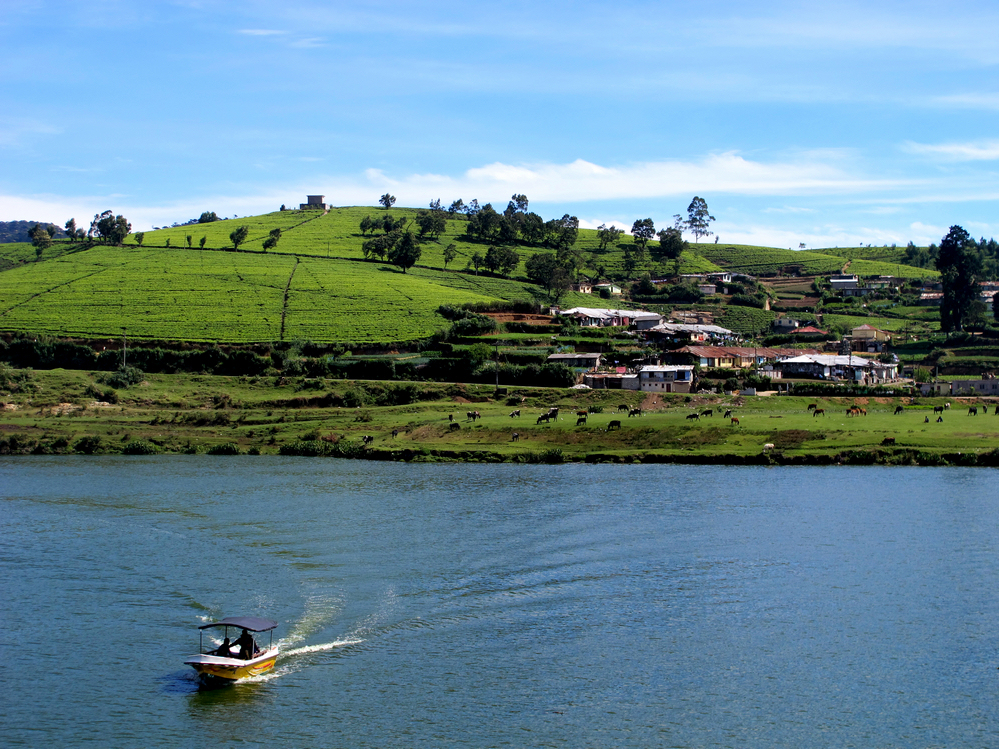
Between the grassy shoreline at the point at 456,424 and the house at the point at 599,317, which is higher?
the house at the point at 599,317

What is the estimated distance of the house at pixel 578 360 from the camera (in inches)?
4341

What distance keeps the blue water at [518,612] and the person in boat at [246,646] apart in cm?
107

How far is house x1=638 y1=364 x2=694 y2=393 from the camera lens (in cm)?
10088

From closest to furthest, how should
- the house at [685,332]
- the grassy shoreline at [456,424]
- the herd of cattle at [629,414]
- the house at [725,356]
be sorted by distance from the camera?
the grassy shoreline at [456,424] → the herd of cattle at [629,414] → the house at [725,356] → the house at [685,332]

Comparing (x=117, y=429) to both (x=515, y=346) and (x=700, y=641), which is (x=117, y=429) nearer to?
(x=515, y=346)

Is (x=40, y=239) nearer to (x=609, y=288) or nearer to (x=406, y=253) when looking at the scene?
(x=406, y=253)

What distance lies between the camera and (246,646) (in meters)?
30.2

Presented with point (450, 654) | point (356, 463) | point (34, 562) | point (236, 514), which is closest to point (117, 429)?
point (356, 463)

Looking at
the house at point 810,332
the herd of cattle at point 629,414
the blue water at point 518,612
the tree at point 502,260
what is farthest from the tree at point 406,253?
the blue water at point 518,612

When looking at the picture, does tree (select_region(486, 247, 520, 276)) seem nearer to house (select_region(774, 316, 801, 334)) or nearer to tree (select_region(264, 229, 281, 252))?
tree (select_region(264, 229, 281, 252))

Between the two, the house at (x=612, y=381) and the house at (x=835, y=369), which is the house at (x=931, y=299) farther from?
the house at (x=612, y=381)

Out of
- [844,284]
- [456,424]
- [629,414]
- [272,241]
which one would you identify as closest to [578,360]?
[629,414]

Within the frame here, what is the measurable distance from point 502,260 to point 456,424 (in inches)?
4110

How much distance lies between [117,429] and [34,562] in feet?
138
